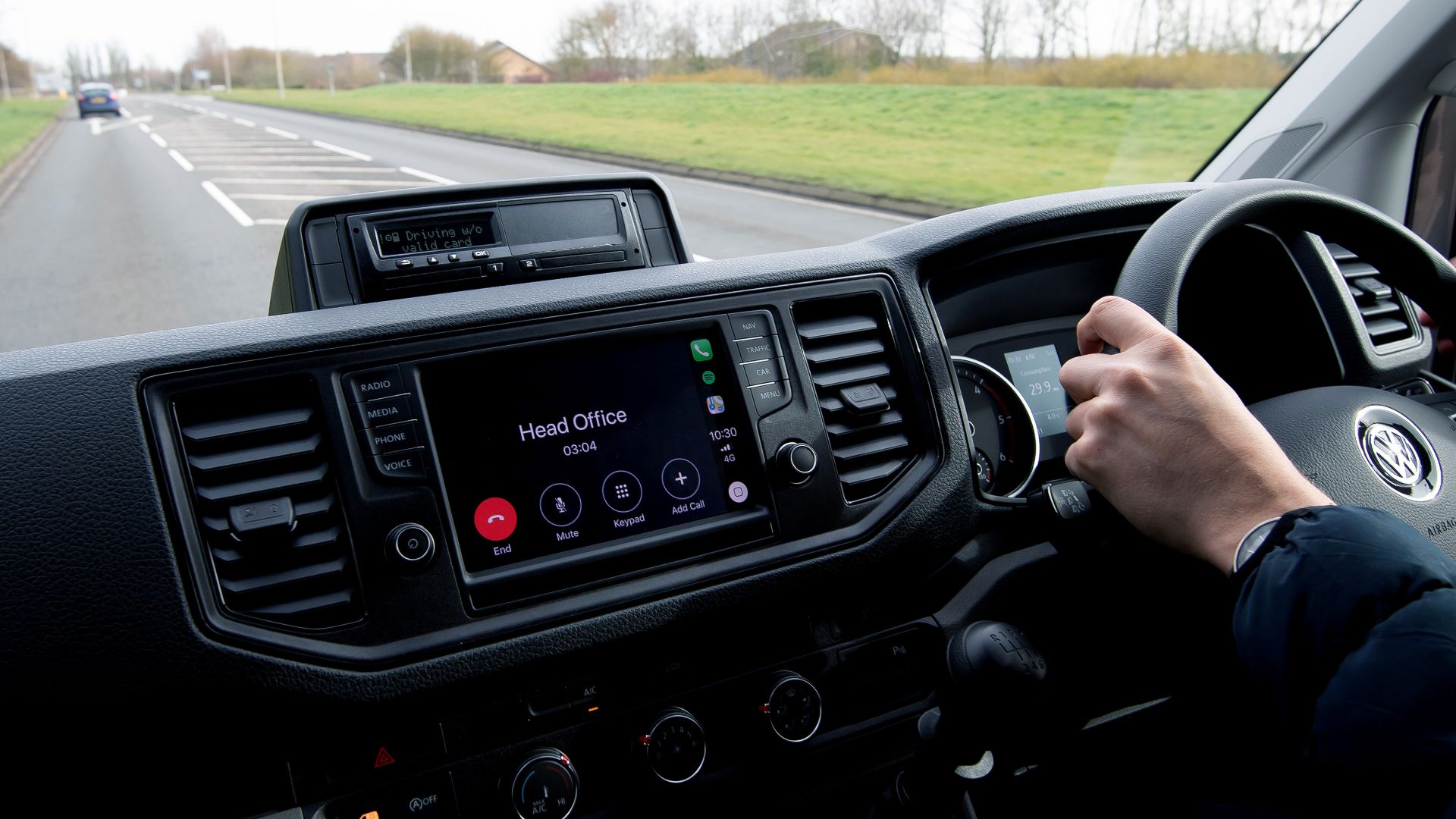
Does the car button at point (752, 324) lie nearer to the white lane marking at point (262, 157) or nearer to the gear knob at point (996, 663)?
the gear knob at point (996, 663)

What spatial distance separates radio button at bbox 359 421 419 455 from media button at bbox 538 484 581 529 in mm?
227

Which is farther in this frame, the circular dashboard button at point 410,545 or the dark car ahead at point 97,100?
the dark car ahead at point 97,100

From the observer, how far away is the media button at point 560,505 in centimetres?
165

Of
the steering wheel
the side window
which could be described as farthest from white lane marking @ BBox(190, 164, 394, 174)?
the side window

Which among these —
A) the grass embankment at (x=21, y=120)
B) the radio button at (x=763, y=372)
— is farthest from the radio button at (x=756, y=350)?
the grass embankment at (x=21, y=120)

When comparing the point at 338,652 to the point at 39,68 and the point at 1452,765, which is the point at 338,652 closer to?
the point at 1452,765

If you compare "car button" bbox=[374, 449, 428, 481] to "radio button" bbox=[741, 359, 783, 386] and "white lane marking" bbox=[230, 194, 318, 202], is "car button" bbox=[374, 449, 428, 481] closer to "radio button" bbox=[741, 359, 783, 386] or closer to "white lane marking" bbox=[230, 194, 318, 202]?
"radio button" bbox=[741, 359, 783, 386]

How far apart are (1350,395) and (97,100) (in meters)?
3.68

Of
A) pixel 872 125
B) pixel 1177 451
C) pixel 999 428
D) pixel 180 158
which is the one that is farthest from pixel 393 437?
pixel 872 125

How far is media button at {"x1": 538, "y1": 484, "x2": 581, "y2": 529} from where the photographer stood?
1.65m

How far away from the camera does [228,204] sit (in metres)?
3.35

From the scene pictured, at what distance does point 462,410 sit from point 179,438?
16.0 inches

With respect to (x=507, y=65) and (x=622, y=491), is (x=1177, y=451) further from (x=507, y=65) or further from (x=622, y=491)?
(x=507, y=65)

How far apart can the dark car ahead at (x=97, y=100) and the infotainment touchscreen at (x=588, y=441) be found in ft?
7.10
